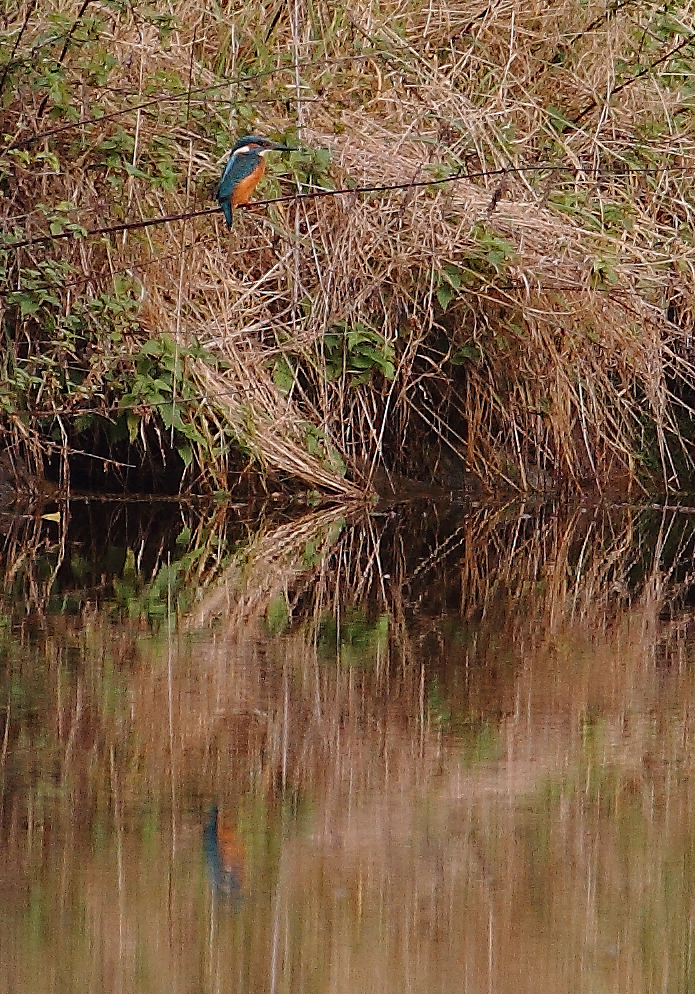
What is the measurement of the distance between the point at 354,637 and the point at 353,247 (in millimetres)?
2496

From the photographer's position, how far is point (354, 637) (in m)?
3.97

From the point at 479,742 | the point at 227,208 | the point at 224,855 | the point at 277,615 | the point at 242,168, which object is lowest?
the point at 277,615

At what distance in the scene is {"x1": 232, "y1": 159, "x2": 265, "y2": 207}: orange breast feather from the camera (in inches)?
219

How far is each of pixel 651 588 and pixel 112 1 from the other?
7.67 ft

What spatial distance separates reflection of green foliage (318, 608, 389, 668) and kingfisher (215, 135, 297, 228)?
1841 mm

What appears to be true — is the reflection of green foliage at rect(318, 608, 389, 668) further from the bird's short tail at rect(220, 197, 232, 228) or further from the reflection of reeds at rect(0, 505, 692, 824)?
the bird's short tail at rect(220, 197, 232, 228)

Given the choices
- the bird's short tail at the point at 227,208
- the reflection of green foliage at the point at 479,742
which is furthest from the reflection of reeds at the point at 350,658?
the bird's short tail at the point at 227,208

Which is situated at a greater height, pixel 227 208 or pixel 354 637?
pixel 227 208

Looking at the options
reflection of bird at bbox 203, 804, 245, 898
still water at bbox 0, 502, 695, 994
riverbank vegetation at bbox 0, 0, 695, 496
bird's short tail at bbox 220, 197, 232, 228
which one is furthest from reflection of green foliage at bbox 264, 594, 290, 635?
bird's short tail at bbox 220, 197, 232, 228

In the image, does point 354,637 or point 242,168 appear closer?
point 354,637

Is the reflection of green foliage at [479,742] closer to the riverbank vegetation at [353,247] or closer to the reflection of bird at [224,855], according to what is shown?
the reflection of bird at [224,855]

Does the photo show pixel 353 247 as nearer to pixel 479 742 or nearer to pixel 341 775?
pixel 479 742

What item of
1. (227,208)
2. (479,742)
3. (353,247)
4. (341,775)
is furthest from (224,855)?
(353,247)

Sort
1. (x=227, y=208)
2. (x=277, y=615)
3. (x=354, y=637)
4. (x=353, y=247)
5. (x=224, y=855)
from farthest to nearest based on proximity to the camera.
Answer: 1. (x=353, y=247)
2. (x=227, y=208)
3. (x=277, y=615)
4. (x=354, y=637)
5. (x=224, y=855)
